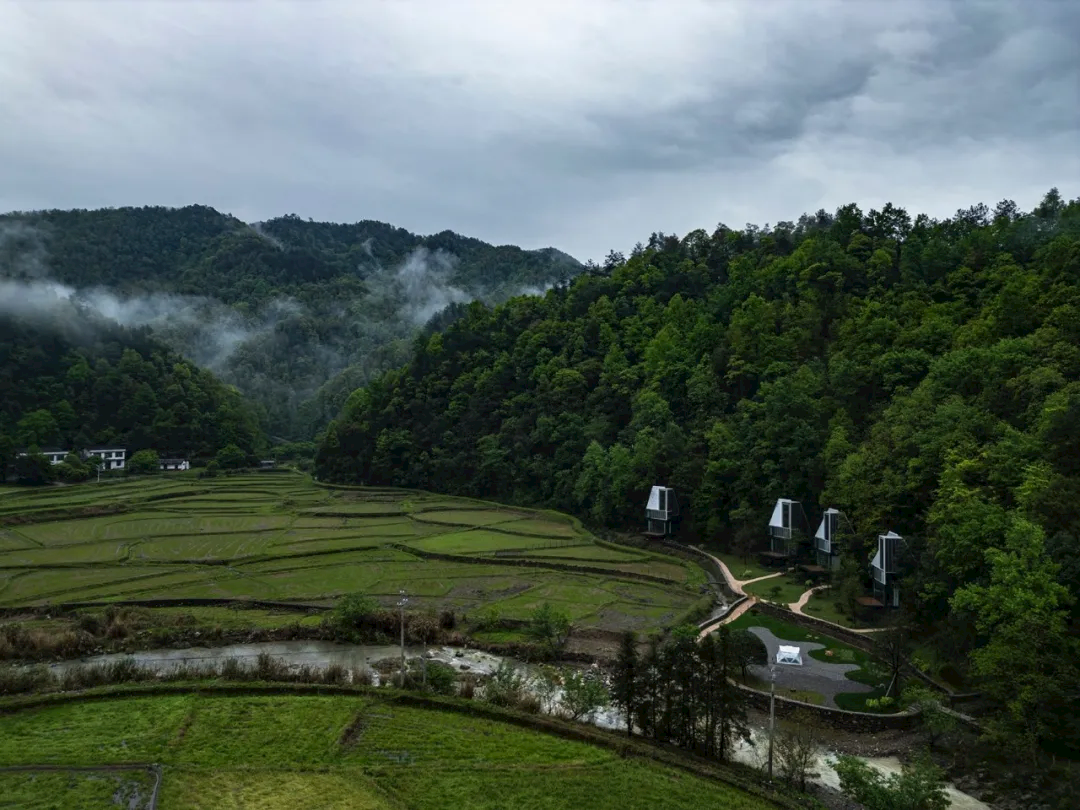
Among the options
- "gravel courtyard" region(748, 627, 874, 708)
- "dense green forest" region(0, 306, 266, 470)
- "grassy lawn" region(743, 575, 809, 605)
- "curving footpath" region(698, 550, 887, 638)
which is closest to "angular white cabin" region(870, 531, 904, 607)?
"curving footpath" region(698, 550, 887, 638)

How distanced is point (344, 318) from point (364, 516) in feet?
368

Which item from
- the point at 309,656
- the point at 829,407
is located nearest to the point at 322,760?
the point at 309,656

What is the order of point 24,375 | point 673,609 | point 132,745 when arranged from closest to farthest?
1. point 132,745
2. point 673,609
3. point 24,375

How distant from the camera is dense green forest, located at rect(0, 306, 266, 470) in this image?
88688 millimetres

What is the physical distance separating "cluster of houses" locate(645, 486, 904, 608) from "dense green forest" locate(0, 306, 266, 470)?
219ft

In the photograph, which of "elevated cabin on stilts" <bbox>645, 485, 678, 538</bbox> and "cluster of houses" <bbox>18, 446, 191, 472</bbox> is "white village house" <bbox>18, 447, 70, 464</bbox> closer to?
"cluster of houses" <bbox>18, 446, 191, 472</bbox>

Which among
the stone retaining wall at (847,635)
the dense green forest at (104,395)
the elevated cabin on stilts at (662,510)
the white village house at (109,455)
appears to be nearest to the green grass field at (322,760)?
the stone retaining wall at (847,635)

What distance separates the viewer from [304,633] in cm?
3269

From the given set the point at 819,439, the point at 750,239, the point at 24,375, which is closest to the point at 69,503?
the point at 24,375

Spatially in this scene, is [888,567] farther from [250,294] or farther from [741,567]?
[250,294]

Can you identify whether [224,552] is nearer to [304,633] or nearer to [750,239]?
[304,633]

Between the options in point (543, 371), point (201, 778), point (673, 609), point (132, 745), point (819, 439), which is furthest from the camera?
point (543, 371)

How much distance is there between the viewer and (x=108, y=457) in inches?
3499

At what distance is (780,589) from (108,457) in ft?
261
